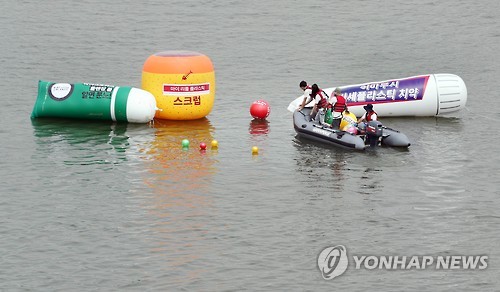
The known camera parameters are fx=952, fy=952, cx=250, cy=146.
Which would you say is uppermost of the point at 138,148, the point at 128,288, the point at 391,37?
the point at 391,37

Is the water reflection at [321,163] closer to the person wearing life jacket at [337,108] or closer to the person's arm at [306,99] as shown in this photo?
the person wearing life jacket at [337,108]

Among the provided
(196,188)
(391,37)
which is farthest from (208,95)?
(391,37)

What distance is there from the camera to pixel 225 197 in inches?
1147

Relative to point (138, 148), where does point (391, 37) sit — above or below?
above

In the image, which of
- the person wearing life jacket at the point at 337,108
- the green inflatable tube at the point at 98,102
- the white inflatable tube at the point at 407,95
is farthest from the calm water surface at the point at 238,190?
the person wearing life jacket at the point at 337,108

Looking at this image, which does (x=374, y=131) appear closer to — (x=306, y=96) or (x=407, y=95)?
(x=306, y=96)

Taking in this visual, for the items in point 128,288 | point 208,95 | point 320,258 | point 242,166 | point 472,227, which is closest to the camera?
point 128,288

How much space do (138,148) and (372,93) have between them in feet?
33.9

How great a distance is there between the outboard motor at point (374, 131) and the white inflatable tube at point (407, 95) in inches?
183

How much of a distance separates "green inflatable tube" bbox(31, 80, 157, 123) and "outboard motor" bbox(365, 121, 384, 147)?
8.60 metres

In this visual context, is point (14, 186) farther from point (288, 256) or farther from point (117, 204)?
point (288, 256)

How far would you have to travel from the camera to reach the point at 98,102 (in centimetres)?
3706

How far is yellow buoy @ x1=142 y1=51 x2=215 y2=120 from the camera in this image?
37406 millimetres

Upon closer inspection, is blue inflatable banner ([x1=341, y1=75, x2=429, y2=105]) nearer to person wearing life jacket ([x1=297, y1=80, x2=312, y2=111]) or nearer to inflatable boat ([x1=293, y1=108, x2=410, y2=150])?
person wearing life jacket ([x1=297, y1=80, x2=312, y2=111])
